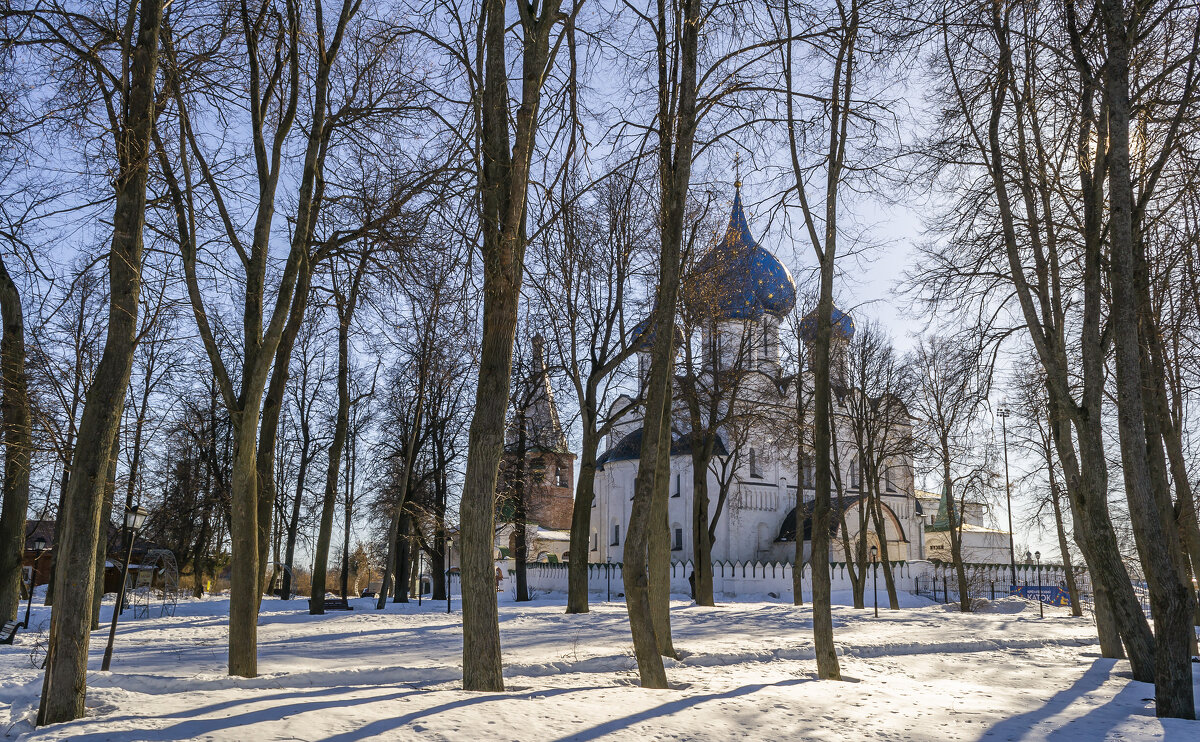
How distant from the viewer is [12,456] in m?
13.6

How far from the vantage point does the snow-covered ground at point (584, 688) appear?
21.6ft

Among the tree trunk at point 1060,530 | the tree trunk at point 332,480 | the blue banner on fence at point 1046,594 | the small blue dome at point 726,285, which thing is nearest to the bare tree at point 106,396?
the small blue dome at point 726,285

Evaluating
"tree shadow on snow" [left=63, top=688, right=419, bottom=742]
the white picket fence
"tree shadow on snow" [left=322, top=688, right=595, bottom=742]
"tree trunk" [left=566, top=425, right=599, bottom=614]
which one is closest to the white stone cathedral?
the white picket fence

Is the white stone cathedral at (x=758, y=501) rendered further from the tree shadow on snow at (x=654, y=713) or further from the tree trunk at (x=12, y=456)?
the tree shadow on snow at (x=654, y=713)

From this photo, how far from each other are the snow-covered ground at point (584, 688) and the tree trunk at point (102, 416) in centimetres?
48

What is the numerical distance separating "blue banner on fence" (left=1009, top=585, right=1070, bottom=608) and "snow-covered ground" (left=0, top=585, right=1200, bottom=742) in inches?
807

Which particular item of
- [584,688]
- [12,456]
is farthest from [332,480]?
[584,688]

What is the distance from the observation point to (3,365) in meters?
13.5

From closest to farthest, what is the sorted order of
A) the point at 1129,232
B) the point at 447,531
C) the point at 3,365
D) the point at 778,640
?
the point at 1129,232, the point at 3,365, the point at 778,640, the point at 447,531

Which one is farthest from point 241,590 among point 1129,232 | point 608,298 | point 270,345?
point 608,298

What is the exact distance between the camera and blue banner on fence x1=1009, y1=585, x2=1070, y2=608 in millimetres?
38506

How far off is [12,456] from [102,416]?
325 inches

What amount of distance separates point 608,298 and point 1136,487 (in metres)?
13.9

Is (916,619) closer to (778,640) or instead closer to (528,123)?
(778,640)
